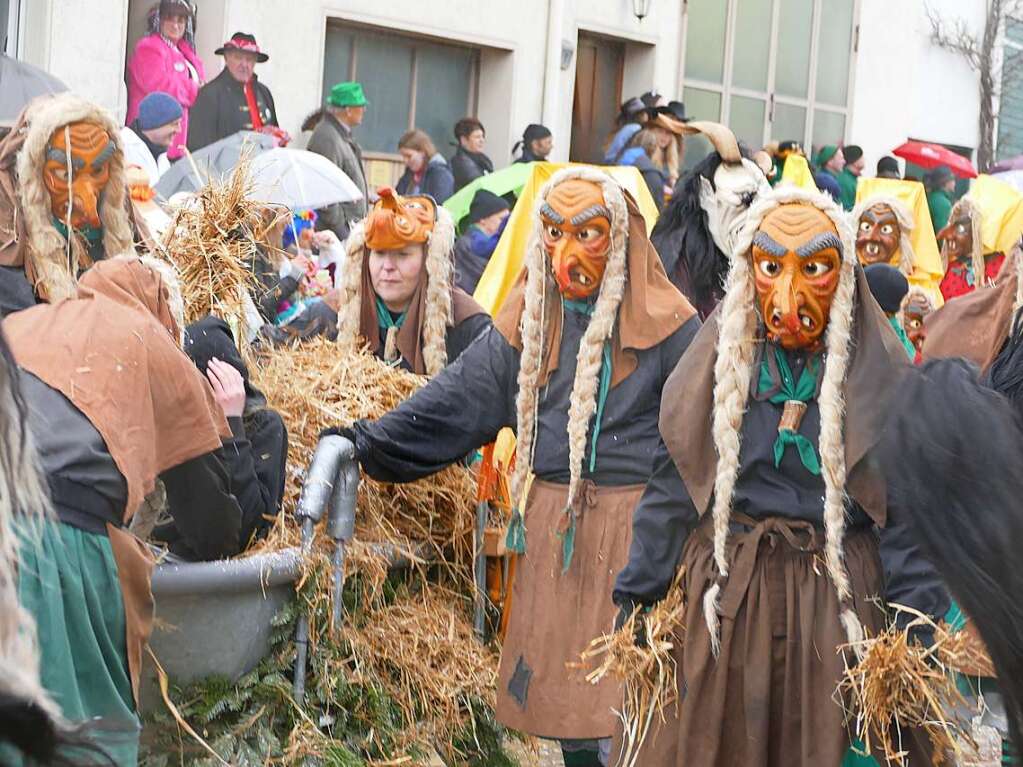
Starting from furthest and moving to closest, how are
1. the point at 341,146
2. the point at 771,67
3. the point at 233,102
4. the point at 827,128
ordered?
the point at 827,128 → the point at 771,67 → the point at 341,146 → the point at 233,102

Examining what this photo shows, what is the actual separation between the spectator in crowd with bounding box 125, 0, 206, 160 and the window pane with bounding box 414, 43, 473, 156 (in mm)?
4266

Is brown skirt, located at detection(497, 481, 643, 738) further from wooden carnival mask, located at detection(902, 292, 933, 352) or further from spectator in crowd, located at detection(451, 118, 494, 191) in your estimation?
spectator in crowd, located at detection(451, 118, 494, 191)

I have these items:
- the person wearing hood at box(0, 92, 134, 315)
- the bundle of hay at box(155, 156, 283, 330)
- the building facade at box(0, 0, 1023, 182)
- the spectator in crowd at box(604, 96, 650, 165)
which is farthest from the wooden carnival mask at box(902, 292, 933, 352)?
the building facade at box(0, 0, 1023, 182)

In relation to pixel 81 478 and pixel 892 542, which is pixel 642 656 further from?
pixel 81 478

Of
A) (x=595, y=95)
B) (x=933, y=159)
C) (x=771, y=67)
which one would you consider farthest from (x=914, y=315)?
(x=771, y=67)

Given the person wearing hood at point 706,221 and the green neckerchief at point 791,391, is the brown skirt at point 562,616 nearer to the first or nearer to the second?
the green neckerchief at point 791,391

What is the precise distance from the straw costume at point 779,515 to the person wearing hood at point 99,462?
1263mm

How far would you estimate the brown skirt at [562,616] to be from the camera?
17.9ft

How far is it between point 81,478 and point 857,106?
20084 mm

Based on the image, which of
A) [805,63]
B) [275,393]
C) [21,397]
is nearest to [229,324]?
[275,393]

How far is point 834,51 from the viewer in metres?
22.6

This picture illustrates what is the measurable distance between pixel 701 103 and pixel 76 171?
48.9 ft

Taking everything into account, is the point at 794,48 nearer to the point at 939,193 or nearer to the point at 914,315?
the point at 939,193

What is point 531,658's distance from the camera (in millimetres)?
5570
